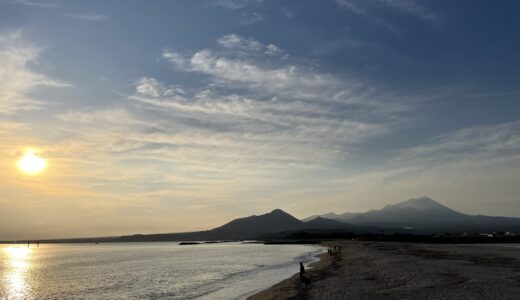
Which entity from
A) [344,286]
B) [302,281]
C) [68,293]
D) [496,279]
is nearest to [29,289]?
[68,293]

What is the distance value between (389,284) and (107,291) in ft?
98.5

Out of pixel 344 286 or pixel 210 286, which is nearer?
pixel 344 286

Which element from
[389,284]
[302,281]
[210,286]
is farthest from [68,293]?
[389,284]

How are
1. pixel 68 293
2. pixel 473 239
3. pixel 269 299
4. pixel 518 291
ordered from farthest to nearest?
pixel 473 239 → pixel 68 293 → pixel 269 299 → pixel 518 291

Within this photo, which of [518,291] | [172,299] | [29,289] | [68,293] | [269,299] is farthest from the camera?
[29,289]

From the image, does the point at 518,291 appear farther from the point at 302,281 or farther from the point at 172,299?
the point at 172,299

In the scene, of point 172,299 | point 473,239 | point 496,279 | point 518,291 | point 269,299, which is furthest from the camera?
point 473,239

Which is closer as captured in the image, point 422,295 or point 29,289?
point 422,295

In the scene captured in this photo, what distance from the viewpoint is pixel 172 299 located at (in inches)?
1497

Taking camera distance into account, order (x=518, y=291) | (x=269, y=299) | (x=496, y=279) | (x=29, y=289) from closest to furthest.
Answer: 1. (x=518, y=291)
2. (x=269, y=299)
3. (x=496, y=279)
4. (x=29, y=289)

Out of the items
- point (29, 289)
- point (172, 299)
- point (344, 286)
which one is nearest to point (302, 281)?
point (344, 286)

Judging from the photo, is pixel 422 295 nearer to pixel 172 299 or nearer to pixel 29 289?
pixel 172 299

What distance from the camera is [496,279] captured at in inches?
1334

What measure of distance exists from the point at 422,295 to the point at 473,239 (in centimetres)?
14154
